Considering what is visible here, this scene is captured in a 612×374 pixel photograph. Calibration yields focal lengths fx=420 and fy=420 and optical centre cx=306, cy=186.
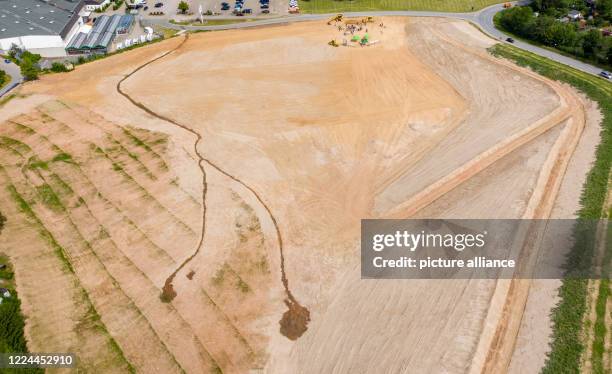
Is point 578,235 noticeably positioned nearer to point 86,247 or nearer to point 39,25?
point 86,247

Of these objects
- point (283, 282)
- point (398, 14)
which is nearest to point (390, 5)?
point (398, 14)

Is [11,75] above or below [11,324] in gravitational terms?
above

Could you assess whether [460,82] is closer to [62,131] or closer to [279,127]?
[279,127]

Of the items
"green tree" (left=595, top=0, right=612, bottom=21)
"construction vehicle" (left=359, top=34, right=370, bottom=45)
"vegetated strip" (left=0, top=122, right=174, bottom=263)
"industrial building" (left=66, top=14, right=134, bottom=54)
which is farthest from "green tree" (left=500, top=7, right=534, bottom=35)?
"vegetated strip" (left=0, top=122, right=174, bottom=263)

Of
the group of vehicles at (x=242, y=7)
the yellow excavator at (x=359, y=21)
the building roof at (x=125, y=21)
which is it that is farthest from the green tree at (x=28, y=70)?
the yellow excavator at (x=359, y=21)

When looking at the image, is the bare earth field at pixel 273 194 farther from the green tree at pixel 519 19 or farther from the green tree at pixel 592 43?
the green tree at pixel 592 43

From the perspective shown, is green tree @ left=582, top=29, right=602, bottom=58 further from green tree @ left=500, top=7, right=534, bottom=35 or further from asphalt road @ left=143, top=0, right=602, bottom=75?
green tree @ left=500, top=7, right=534, bottom=35

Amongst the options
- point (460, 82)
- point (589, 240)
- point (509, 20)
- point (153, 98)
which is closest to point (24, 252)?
point (153, 98)
